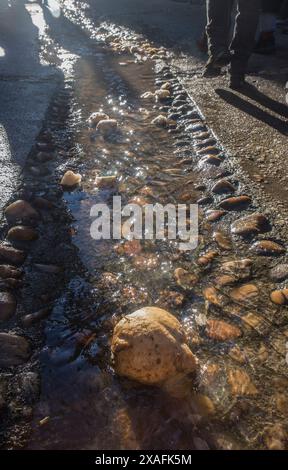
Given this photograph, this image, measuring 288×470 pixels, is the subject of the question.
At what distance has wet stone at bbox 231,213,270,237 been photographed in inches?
80.4

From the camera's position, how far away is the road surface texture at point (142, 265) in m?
1.29

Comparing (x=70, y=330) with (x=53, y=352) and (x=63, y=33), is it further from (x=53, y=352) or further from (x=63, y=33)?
(x=63, y=33)

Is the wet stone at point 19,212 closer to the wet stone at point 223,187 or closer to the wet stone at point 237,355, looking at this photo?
the wet stone at point 223,187

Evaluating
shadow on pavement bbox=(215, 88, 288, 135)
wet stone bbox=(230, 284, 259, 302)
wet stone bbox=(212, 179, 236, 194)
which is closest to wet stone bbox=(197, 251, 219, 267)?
wet stone bbox=(230, 284, 259, 302)

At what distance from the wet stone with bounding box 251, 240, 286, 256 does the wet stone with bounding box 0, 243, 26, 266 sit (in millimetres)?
1189

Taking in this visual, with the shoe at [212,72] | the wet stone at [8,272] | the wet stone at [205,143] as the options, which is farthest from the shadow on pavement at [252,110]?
the wet stone at [8,272]

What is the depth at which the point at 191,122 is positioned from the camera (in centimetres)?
319

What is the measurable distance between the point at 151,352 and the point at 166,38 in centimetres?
554

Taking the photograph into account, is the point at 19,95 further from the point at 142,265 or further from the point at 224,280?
the point at 224,280

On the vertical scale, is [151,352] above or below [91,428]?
above

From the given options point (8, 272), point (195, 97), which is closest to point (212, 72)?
point (195, 97)

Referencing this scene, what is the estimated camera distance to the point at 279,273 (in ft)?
5.90

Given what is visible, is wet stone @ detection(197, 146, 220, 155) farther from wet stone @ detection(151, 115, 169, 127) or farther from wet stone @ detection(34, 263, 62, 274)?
wet stone @ detection(34, 263, 62, 274)
